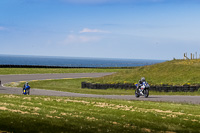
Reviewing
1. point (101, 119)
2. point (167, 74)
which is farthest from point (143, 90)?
point (167, 74)

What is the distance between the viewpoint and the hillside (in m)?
33.5

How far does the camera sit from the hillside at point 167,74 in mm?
33469

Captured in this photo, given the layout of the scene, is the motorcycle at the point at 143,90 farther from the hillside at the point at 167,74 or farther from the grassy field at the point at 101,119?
the hillside at the point at 167,74

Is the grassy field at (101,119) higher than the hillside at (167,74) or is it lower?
lower

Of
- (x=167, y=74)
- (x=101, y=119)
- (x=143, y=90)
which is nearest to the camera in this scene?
(x=101, y=119)

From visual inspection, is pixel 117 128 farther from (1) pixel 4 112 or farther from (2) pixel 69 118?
(1) pixel 4 112

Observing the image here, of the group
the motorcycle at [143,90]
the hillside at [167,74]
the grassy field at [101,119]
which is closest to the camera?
the grassy field at [101,119]

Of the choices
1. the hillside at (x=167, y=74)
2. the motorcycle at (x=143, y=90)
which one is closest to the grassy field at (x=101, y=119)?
the motorcycle at (x=143, y=90)

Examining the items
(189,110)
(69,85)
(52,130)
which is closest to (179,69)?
(69,85)

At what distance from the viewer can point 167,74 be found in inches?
1436

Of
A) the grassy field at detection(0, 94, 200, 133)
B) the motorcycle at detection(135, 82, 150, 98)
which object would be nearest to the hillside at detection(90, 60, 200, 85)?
the motorcycle at detection(135, 82, 150, 98)

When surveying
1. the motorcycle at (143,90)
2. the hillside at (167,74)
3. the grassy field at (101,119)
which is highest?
the hillside at (167,74)

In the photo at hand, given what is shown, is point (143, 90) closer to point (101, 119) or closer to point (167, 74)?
point (101, 119)

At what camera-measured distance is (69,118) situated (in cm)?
1320
